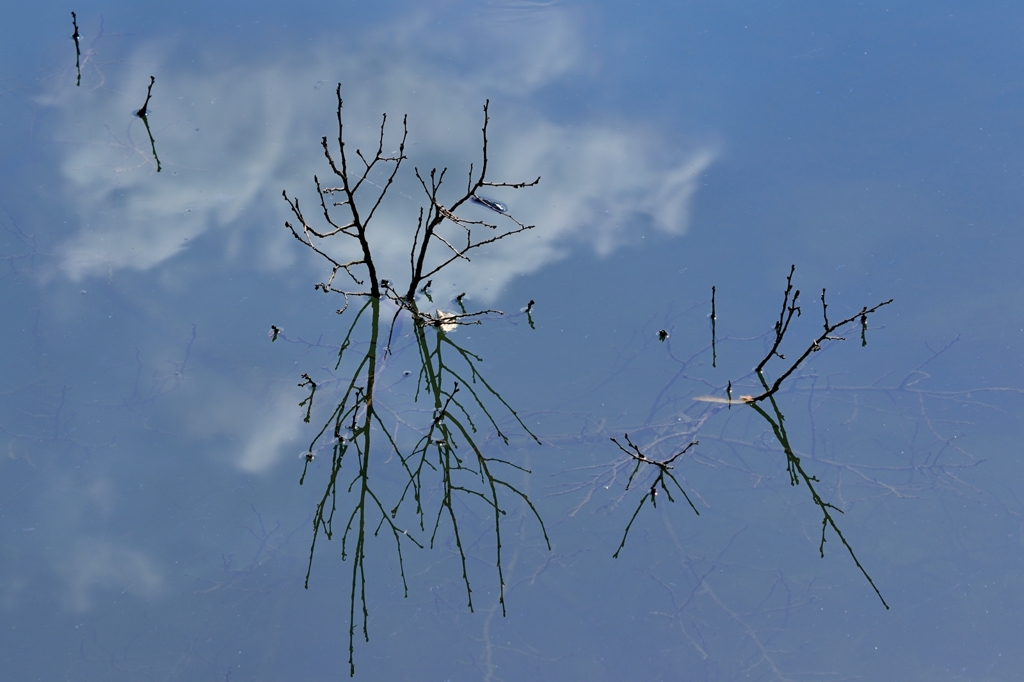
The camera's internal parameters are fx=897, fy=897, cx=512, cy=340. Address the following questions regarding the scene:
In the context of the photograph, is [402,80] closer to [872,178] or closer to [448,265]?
[448,265]

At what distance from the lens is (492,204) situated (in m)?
2.82

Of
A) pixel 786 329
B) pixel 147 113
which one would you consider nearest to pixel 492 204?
pixel 786 329

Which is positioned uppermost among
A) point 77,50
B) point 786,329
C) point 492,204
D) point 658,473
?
point 77,50

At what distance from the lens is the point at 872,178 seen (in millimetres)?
2938

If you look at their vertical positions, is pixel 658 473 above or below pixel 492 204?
below

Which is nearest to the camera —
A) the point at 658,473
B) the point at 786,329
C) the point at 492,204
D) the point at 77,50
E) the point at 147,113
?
the point at 658,473

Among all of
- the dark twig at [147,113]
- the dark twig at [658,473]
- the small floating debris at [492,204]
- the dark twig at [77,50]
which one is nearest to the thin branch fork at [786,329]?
the dark twig at [658,473]

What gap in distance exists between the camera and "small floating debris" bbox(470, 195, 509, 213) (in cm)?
281

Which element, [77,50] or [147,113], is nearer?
[147,113]

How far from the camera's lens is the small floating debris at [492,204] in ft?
9.21

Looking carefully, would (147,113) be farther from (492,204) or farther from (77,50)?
(492,204)

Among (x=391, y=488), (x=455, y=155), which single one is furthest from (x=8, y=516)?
(x=455, y=155)

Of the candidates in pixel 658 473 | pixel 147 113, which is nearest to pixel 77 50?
pixel 147 113

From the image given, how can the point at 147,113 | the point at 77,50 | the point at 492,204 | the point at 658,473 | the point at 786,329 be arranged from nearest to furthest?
the point at 658,473
the point at 786,329
the point at 492,204
the point at 147,113
the point at 77,50
